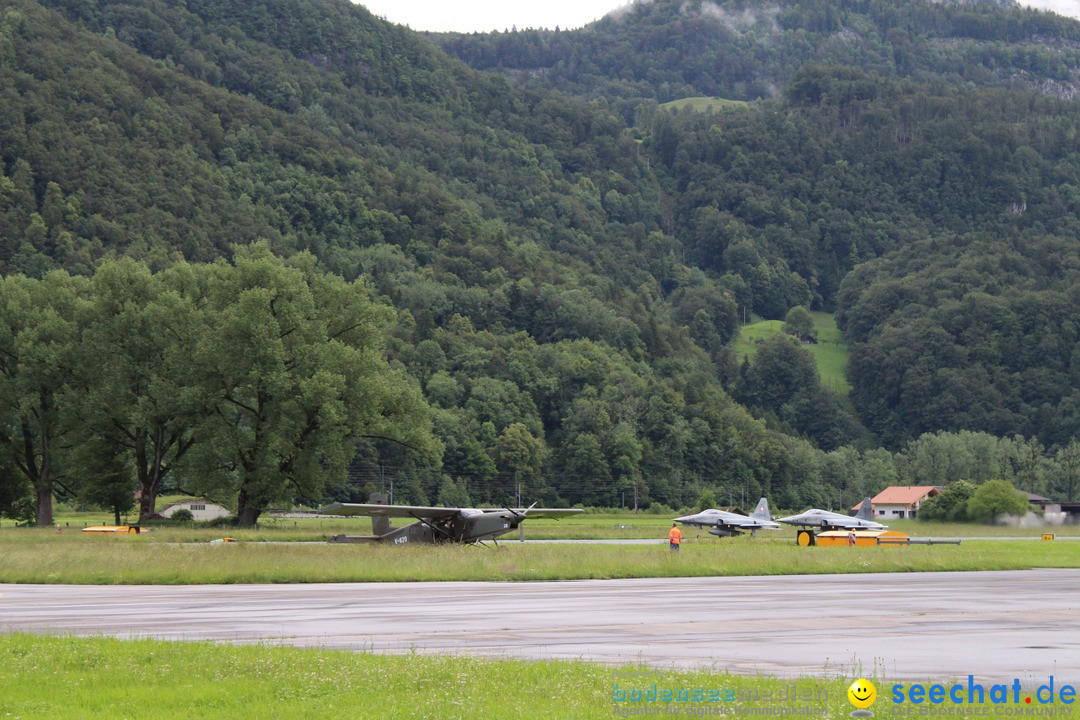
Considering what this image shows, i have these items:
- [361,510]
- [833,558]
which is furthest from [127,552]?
[833,558]

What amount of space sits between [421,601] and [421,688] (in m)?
11.5

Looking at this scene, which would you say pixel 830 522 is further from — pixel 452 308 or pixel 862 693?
pixel 452 308

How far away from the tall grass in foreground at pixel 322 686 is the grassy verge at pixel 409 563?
54.8ft

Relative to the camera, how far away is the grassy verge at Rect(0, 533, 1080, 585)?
105 feet

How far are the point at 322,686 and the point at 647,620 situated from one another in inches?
313

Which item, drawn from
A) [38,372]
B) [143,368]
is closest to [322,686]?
[143,368]

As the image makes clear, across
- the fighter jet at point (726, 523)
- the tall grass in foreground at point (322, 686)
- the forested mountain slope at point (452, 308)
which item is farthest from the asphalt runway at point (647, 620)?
the forested mountain slope at point (452, 308)

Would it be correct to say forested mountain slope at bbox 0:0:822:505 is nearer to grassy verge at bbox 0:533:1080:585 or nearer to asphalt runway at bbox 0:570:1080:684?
grassy verge at bbox 0:533:1080:585

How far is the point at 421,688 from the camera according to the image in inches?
518

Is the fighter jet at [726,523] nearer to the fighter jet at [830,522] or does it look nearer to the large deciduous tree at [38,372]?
the fighter jet at [830,522]

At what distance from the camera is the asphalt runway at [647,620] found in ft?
50.7

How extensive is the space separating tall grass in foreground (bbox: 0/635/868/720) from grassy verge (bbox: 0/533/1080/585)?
1670cm

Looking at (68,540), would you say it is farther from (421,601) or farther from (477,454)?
(477,454)

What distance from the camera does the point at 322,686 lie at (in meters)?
13.2
